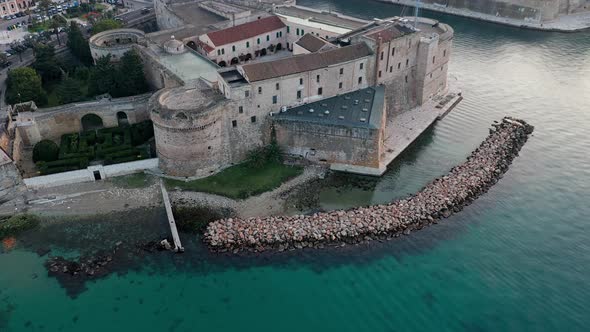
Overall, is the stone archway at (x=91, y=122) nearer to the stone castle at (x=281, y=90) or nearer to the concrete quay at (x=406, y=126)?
the stone castle at (x=281, y=90)

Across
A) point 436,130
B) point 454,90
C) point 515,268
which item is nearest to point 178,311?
point 515,268

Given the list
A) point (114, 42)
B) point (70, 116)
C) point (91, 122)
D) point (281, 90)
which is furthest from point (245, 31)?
point (70, 116)

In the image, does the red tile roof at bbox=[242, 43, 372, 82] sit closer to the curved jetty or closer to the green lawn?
the green lawn

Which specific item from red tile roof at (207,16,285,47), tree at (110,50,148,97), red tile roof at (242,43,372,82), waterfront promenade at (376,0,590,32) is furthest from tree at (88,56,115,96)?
waterfront promenade at (376,0,590,32)

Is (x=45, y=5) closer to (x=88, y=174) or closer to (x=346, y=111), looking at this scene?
(x=88, y=174)

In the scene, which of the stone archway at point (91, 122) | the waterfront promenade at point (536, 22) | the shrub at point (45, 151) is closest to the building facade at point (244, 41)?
the stone archway at point (91, 122)

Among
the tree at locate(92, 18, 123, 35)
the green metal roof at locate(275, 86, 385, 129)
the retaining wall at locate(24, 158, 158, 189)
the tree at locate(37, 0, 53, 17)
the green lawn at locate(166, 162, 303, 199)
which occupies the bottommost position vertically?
the green lawn at locate(166, 162, 303, 199)

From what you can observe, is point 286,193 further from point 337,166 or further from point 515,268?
point 515,268
